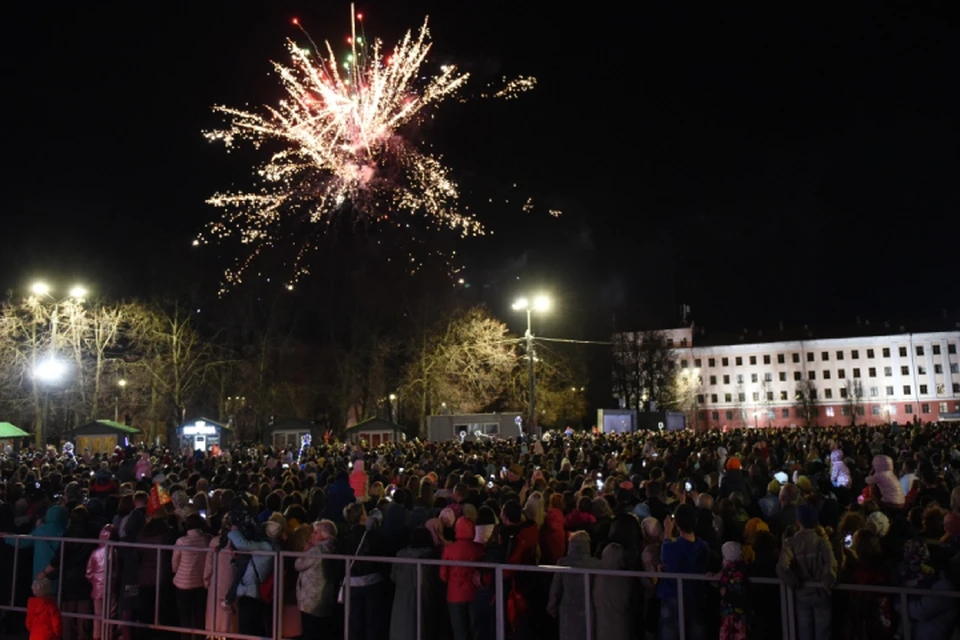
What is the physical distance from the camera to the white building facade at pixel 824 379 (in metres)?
104

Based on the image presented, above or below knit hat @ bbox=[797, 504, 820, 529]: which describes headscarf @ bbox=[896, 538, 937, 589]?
below

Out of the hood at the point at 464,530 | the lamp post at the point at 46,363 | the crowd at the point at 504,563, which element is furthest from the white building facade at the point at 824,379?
the hood at the point at 464,530

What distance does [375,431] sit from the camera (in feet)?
129

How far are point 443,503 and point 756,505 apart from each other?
425 cm

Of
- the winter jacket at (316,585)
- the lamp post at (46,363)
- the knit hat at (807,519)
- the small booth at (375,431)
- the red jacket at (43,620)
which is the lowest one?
the red jacket at (43,620)

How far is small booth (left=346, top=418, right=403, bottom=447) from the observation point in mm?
39159

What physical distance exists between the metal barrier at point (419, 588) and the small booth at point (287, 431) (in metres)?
31.4

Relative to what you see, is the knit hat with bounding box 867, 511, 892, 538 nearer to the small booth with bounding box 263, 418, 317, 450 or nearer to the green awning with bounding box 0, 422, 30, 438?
the green awning with bounding box 0, 422, 30, 438

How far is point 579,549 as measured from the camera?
6.98 m

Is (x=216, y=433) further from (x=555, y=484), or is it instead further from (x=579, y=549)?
(x=579, y=549)

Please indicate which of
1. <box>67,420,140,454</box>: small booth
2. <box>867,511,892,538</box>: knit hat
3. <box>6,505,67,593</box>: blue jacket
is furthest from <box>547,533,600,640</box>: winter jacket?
<box>67,420,140,454</box>: small booth

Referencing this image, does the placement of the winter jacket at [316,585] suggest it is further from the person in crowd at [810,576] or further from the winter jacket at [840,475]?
the winter jacket at [840,475]

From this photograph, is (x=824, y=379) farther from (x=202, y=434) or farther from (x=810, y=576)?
(x=810, y=576)

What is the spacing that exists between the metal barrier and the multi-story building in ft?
313
